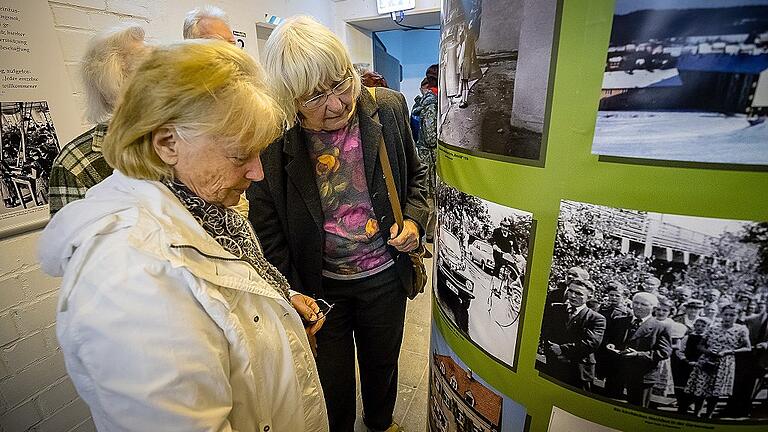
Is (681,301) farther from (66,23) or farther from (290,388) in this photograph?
(66,23)

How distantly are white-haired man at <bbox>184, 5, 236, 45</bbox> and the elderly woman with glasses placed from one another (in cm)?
80

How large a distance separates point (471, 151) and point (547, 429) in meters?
0.44

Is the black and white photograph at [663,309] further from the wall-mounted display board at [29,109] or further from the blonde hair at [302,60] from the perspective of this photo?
the wall-mounted display board at [29,109]

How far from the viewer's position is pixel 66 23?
1.54 meters

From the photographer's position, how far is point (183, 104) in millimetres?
596

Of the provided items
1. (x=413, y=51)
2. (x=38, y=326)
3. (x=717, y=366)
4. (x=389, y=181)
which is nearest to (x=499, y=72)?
(x=717, y=366)

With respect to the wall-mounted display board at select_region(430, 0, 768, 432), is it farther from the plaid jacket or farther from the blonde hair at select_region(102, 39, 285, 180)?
the plaid jacket

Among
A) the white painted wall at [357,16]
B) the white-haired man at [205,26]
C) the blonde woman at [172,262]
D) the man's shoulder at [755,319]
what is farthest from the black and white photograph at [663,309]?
the white painted wall at [357,16]

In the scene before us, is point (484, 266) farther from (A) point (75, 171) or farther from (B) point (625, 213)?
(A) point (75, 171)

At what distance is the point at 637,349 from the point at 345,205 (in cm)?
83

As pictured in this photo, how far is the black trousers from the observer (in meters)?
1.26

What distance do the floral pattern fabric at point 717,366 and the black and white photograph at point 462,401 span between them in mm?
244

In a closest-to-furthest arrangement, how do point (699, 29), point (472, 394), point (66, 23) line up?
point (699, 29), point (472, 394), point (66, 23)

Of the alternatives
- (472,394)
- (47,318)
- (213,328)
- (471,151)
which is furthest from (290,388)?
(47,318)
